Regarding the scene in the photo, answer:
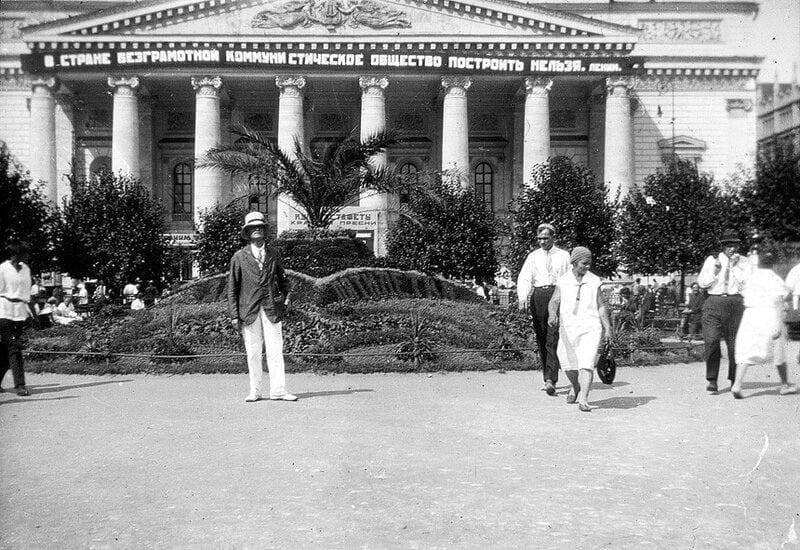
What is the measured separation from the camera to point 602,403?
10031 mm

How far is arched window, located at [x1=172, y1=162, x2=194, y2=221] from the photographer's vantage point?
5062 centimetres

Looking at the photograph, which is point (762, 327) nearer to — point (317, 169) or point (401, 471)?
point (401, 471)

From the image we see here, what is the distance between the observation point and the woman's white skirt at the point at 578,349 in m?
9.41

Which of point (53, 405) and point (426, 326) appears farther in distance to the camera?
point (426, 326)

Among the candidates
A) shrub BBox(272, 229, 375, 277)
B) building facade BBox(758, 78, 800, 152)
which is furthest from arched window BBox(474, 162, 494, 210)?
shrub BBox(272, 229, 375, 277)

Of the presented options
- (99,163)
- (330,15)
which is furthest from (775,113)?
(99,163)

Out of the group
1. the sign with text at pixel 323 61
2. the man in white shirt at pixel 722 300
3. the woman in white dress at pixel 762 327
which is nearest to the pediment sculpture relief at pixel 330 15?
the sign with text at pixel 323 61

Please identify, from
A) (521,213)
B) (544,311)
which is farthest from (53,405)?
(521,213)

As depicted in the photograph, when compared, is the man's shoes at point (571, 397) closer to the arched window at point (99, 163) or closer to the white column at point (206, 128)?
the white column at point (206, 128)

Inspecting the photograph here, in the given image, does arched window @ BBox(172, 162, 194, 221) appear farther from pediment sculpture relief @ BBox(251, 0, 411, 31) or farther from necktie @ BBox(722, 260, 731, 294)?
necktie @ BBox(722, 260, 731, 294)

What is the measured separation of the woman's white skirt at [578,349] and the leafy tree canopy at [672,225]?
2868 cm

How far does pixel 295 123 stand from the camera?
43312mm

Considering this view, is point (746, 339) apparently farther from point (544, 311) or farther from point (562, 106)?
point (562, 106)

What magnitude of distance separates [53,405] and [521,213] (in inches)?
976
